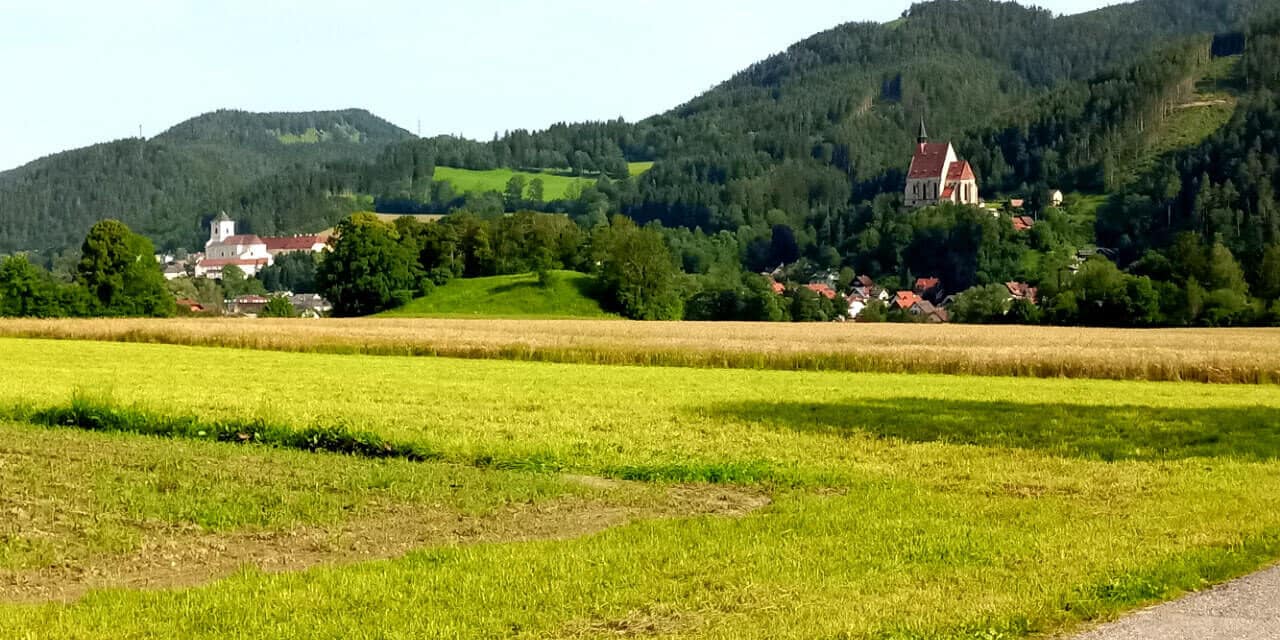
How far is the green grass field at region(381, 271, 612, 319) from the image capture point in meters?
122

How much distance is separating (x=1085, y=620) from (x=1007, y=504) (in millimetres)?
→ 6084

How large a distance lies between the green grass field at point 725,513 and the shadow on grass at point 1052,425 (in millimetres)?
142

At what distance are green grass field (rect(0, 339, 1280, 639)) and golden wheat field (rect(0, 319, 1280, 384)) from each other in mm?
11769

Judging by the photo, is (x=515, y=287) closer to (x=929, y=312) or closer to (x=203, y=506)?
(x=929, y=312)

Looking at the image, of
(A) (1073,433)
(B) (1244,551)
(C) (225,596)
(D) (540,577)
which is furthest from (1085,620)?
(A) (1073,433)

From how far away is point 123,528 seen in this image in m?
14.6

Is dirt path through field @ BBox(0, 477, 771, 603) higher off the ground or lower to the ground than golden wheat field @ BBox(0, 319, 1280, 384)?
higher

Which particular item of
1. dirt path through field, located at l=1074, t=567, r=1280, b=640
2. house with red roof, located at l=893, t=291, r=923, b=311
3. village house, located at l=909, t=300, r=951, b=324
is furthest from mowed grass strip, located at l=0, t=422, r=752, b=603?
house with red roof, located at l=893, t=291, r=923, b=311

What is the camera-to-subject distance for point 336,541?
14.5 meters

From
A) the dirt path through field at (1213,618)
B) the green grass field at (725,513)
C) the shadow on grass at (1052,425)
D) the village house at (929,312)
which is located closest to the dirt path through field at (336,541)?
the green grass field at (725,513)

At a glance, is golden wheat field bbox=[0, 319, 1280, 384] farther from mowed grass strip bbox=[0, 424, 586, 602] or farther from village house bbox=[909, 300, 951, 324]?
village house bbox=[909, 300, 951, 324]

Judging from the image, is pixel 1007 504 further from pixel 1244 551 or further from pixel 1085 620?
pixel 1085 620

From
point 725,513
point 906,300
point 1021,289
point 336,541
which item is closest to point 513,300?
point 906,300

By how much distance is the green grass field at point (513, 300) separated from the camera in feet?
400
